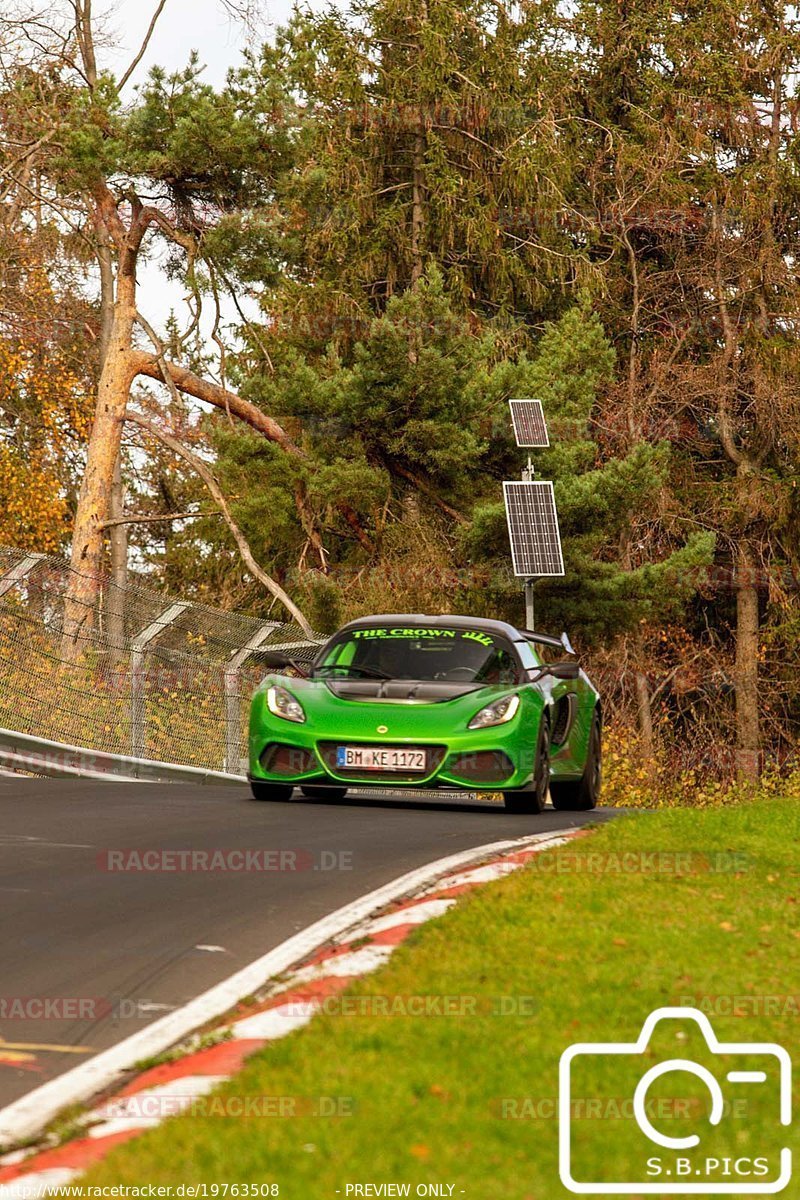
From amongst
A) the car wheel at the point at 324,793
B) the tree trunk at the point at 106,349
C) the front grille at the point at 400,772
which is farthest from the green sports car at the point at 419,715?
the tree trunk at the point at 106,349

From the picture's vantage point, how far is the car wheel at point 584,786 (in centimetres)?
1677

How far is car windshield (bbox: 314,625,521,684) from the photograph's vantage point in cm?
1518

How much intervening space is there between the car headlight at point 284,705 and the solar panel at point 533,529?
13127 millimetres

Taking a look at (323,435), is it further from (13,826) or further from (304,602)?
(13,826)

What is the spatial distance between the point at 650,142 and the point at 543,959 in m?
42.9

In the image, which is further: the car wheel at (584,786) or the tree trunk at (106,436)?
the tree trunk at (106,436)

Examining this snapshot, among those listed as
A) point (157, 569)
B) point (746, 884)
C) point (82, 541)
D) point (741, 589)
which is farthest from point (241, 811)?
point (157, 569)

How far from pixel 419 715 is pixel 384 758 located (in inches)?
16.6

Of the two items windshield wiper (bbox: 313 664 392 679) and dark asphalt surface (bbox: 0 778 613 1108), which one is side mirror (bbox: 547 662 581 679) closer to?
dark asphalt surface (bbox: 0 778 613 1108)

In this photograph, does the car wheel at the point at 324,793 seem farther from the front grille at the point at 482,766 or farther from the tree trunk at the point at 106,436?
the tree trunk at the point at 106,436

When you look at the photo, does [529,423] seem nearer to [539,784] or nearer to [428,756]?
[539,784]

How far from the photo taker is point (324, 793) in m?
16.4

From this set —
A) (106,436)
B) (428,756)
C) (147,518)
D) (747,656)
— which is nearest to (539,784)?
(428,756)

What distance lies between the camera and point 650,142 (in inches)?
1877
